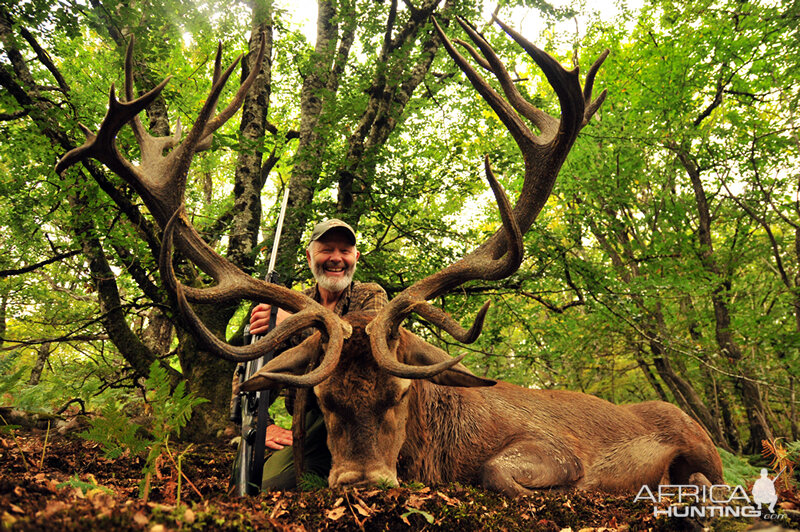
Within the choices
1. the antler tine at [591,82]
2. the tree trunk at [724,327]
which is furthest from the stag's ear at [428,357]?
the tree trunk at [724,327]

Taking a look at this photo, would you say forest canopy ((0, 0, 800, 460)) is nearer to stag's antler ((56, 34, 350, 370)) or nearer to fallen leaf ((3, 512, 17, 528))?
stag's antler ((56, 34, 350, 370))

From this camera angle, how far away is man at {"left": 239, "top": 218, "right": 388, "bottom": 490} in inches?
149

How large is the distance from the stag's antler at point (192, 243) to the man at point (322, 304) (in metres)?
0.88

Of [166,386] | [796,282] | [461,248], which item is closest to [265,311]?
[166,386]

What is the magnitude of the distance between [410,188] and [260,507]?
5.58 m

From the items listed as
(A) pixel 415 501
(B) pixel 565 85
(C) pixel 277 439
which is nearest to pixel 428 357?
(A) pixel 415 501

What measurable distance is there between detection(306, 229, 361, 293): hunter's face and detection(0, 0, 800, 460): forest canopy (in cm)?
152

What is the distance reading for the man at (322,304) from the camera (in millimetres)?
3773

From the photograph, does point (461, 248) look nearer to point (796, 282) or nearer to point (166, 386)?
point (166, 386)

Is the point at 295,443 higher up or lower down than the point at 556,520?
higher up

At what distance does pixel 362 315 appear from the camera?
11.5ft

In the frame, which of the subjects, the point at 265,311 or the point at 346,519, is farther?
the point at 265,311

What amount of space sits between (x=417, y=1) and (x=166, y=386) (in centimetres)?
904

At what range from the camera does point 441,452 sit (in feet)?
12.2
